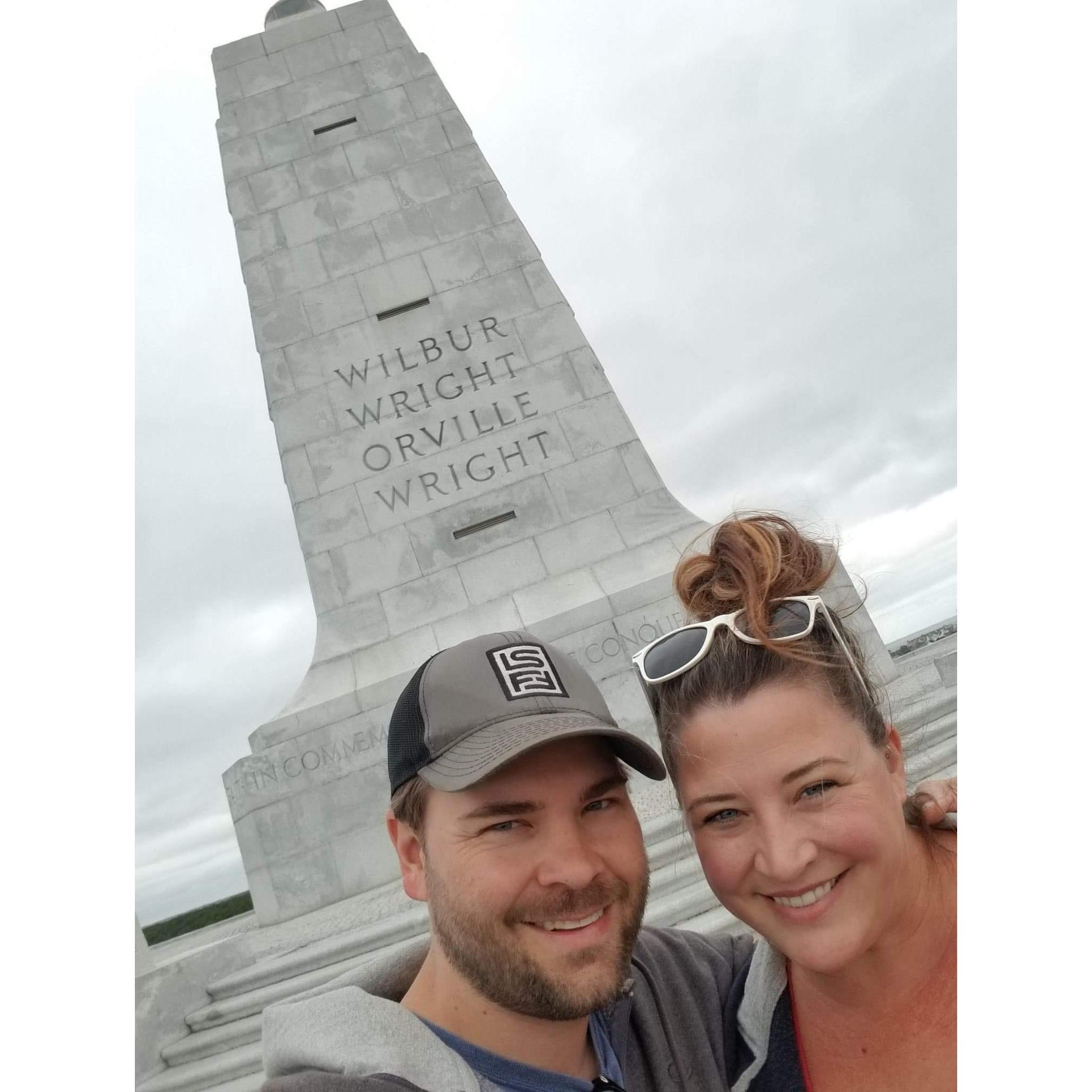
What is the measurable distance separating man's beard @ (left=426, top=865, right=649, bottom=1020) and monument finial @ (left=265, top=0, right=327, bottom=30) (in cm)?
1034

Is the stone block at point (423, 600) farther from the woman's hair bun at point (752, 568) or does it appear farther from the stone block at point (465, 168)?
the woman's hair bun at point (752, 568)

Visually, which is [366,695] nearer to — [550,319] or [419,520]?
[419,520]

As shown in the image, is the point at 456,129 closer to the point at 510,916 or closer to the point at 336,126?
the point at 336,126

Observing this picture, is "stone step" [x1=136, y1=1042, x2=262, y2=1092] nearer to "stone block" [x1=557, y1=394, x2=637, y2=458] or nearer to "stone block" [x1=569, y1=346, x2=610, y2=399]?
"stone block" [x1=557, y1=394, x2=637, y2=458]

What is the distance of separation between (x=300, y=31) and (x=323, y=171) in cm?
176

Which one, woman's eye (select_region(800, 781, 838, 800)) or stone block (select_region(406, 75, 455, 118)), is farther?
stone block (select_region(406, 75, 455, 118))

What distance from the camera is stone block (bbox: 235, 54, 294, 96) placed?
9289 mm

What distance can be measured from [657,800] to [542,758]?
4.30 m

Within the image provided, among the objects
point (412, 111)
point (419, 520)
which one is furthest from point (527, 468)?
point (412, 111)

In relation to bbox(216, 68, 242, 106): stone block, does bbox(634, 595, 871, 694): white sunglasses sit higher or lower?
lower

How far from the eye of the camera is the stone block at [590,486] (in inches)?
315

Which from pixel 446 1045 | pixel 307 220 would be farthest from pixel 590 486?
pixel 446 1045

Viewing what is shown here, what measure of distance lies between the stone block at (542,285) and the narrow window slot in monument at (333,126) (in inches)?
93.3

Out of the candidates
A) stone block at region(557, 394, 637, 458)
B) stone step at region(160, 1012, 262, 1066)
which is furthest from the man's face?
stone block at region(557, 394, 637, 458)
